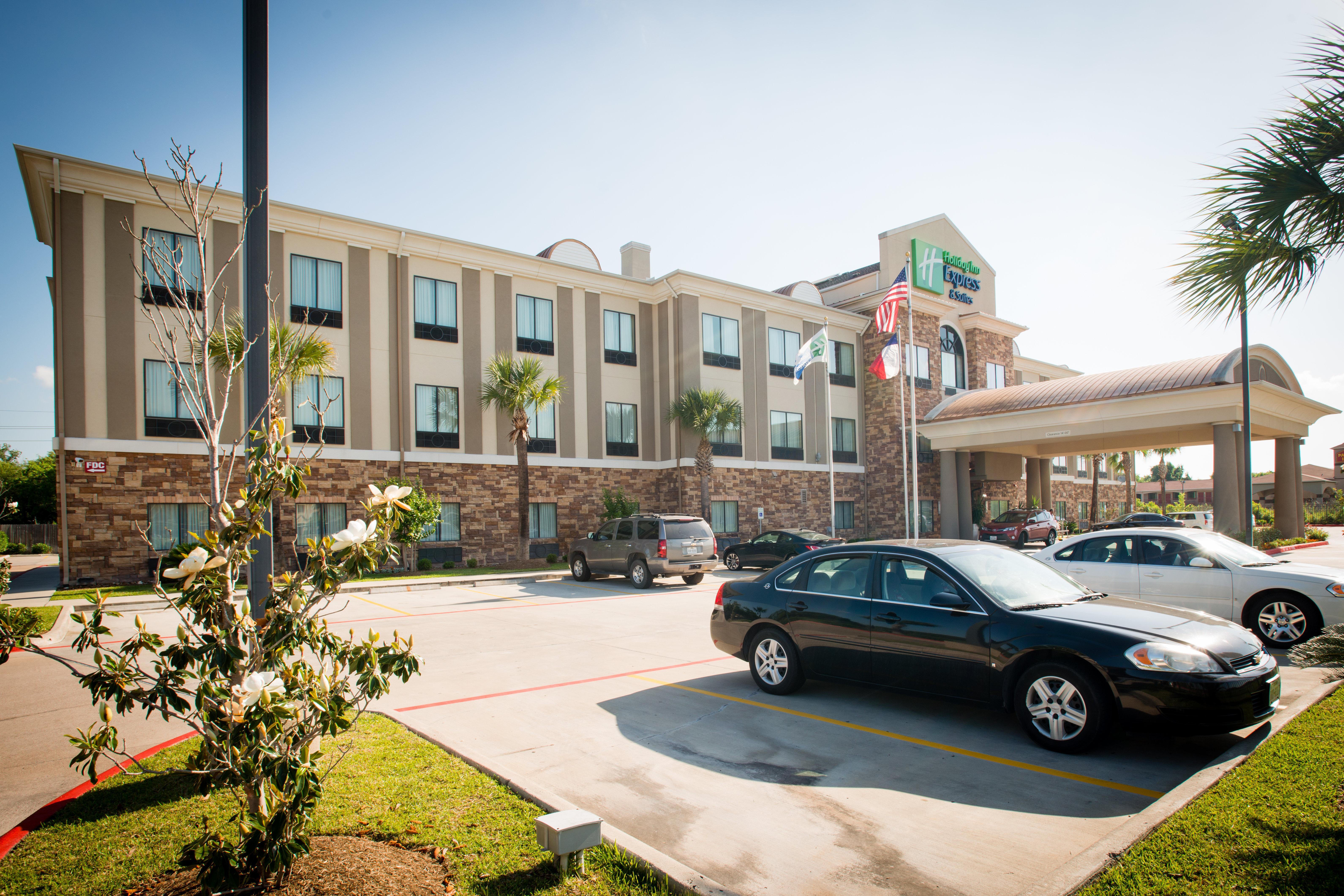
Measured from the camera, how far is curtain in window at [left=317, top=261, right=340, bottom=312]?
24.2 m

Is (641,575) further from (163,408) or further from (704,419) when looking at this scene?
(163,408)

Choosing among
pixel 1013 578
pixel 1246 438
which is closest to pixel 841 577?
pixel 1013 578

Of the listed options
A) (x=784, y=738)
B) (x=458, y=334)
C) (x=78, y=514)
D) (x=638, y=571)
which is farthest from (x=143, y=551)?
(x=784, y=738)

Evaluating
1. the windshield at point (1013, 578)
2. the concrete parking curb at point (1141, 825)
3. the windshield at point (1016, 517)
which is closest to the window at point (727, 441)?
the windshield at point (1016, 517)

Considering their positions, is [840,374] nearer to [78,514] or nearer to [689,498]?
[689,498]

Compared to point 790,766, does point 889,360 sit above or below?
above

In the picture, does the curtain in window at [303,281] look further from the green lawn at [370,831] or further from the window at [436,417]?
the green lawn at [370,831]

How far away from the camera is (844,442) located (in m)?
36.4

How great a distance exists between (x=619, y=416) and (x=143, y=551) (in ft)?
52.9

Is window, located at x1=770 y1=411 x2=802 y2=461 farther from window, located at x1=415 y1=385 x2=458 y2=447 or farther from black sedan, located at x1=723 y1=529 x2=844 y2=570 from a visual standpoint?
window, located at x1=415 y1=385 x2=458 y2=447

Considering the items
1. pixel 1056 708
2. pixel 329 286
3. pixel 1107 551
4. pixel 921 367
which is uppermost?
pixel 329 286

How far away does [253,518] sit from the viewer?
349 centimetres

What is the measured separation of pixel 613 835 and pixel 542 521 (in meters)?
24.4

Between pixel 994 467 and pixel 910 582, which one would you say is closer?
pixel 910 582
